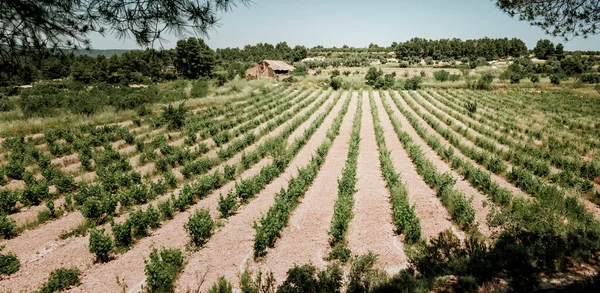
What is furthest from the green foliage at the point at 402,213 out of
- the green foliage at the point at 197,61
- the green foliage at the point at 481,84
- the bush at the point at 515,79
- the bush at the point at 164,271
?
the green foliage at the point at 197,61

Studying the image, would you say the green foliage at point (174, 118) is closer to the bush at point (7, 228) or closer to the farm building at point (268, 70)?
the bush at point (7, 228)

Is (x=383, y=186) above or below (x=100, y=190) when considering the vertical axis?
below

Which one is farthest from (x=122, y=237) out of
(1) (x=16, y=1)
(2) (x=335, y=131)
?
(2) (x=335, y=131)

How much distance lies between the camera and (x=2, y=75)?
401 cm

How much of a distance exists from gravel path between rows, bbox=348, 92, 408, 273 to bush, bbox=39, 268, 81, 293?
7429 mm

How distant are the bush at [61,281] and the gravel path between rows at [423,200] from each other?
393 inches

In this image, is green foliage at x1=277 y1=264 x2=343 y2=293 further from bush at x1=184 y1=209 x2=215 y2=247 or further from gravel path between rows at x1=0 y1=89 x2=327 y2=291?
gravel path between rows at x1=0 y1=89 x2=327 y2=291

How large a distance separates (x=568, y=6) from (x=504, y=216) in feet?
20.4

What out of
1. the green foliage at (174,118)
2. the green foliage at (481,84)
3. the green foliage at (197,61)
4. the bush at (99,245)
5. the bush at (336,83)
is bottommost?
the bush at (99,245)

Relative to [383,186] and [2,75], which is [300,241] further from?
[2,75]

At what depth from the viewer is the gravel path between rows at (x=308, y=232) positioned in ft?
26.2

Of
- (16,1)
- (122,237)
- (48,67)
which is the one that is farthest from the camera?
(122,237)

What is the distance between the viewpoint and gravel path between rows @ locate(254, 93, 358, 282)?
26.2 feet

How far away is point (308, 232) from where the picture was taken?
9.55 m
